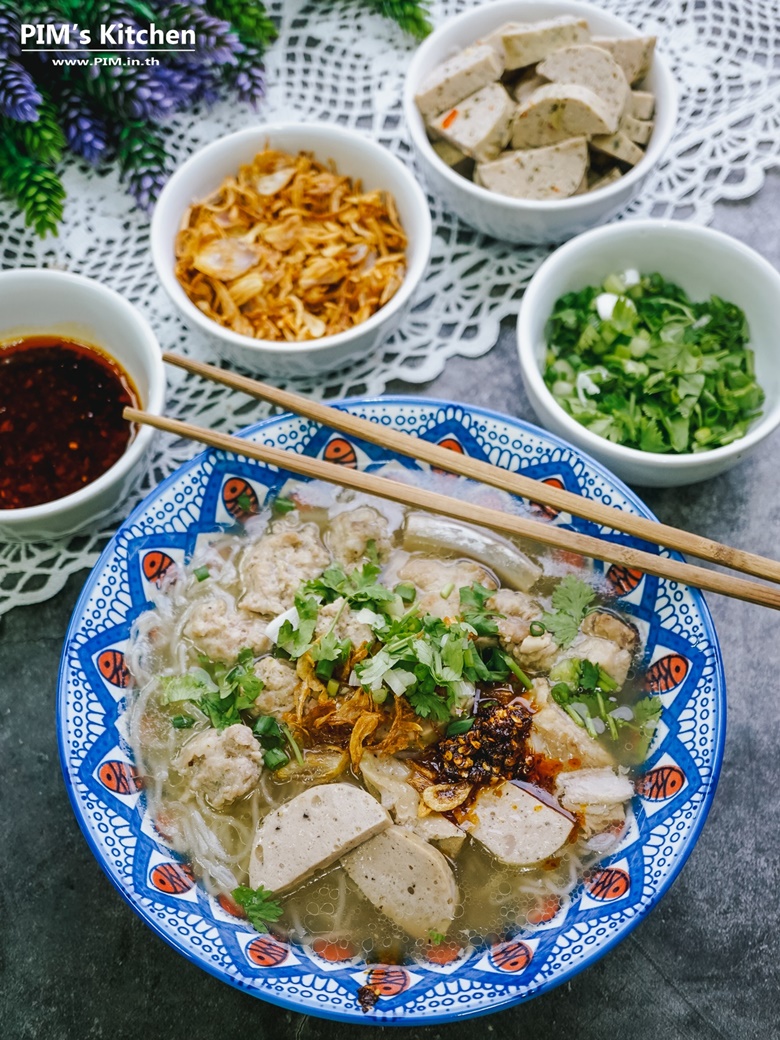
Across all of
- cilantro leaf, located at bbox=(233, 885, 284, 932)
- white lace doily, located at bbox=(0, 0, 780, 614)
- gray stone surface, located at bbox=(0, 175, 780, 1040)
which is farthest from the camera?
white lace doily, located at bbox=(0, 0, 780, 614)

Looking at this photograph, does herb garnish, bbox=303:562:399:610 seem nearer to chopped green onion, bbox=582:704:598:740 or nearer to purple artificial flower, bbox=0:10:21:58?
chopped green onion, bbox=582:704:598:740

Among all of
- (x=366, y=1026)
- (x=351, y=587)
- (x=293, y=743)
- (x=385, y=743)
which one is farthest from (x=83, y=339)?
(x=366, y=1026)

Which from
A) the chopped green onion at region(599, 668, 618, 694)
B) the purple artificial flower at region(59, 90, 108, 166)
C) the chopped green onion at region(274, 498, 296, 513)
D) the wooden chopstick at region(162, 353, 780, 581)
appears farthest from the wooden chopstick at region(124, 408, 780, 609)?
the purple artificial flower at region(59, 90, 108, 166)

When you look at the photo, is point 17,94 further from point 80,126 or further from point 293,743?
point 293,743

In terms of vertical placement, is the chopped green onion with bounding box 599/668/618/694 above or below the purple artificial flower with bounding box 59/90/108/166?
below

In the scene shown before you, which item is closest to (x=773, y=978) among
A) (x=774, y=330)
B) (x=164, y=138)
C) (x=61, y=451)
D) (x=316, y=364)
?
(x=774, y=330)

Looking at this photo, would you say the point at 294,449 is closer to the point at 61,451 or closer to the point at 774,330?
the point at 61,451

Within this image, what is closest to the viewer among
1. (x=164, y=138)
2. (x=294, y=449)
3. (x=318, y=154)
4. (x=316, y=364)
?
(x=294, y=449)
